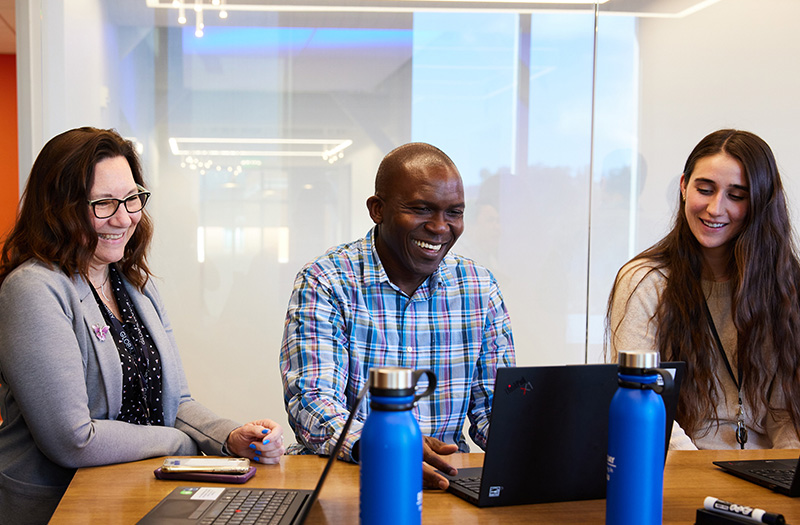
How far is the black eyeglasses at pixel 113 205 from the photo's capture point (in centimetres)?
190

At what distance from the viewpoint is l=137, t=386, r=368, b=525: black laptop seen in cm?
116

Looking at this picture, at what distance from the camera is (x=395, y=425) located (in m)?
0.85

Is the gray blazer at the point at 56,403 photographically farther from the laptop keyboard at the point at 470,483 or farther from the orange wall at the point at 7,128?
the orange wall at the point at 7,128

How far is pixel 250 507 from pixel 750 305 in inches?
65.5

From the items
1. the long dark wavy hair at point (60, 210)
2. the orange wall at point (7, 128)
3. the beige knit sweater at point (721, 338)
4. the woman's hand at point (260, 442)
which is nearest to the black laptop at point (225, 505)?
the woman's hand at point (260, 442)

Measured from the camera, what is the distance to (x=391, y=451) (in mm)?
846

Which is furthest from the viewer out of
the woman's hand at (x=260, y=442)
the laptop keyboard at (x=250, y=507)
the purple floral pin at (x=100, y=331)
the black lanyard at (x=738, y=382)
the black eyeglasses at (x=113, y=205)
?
the black lanyard at (x=738, y=382)

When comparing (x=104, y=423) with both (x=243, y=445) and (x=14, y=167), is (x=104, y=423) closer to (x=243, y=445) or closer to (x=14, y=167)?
(x=243, y=445)

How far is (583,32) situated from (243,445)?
2920mm

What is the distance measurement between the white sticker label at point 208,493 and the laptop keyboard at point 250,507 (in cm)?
1

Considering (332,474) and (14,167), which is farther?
(14,167)

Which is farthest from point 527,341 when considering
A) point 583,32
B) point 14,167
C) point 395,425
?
point 14,167

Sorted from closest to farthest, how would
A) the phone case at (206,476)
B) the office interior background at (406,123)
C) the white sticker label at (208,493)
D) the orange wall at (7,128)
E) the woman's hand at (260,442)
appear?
the white sticker label at (208,493) < the phone case at (206,476) < the woman's hand at (260,442) < the office interior background at (406,123) < the orange wall at (7,128)

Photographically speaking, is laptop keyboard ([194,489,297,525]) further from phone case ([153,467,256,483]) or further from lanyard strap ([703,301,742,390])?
lanyard strap ([703,301,742,390])
